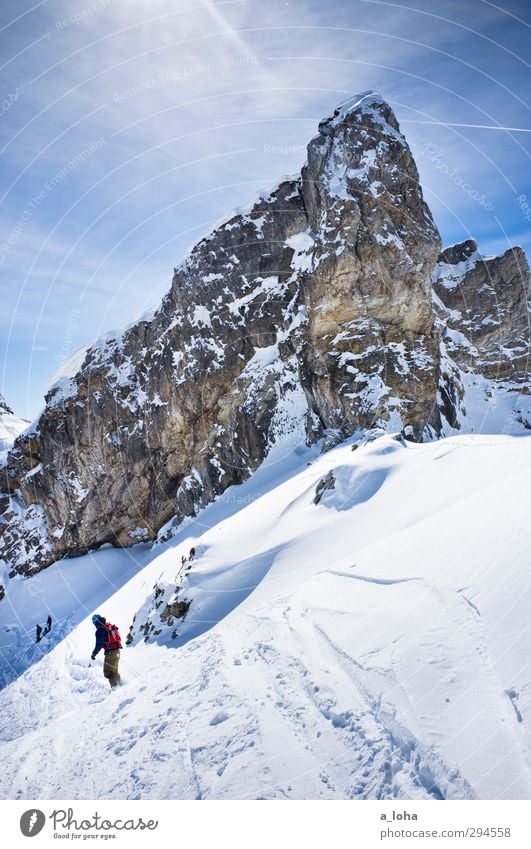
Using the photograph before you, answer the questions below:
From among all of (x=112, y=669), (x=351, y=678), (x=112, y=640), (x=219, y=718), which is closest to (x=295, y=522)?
(x=112, y=640)

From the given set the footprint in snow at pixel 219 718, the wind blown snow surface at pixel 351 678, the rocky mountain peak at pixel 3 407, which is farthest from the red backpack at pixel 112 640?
the rocky mountain peak at pixel 3 407

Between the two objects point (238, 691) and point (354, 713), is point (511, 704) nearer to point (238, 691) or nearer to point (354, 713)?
point (354, 713)

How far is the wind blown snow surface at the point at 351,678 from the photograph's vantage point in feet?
14.9

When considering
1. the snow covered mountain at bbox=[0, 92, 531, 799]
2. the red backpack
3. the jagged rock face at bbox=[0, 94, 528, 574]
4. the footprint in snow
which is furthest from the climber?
the jagged rock face at bbox=[0, 94, 528, 574]

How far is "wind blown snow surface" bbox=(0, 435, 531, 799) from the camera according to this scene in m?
4.55

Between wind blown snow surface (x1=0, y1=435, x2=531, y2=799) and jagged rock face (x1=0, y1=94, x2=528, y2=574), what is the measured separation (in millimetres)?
24961

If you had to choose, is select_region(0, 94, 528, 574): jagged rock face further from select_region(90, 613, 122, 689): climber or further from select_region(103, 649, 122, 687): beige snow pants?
select_region(103, 649, 122, 687): beige snow pants

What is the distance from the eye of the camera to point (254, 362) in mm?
44000

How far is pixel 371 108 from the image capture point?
38.7 meters

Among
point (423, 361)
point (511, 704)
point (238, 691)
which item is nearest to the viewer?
point (511, 704)

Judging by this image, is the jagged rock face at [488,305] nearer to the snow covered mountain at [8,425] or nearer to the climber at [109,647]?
the climber at [109,647]

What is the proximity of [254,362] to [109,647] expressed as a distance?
3502 centimetres

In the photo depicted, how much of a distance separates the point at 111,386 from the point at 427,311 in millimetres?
33343

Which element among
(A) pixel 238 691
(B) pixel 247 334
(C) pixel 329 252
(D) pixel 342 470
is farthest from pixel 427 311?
(A) pixel 238 691
